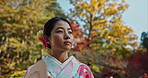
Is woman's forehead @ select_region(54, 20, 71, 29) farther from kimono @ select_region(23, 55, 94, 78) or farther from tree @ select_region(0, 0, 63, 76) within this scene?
tree @ select_region(0, 0, 63, 76)

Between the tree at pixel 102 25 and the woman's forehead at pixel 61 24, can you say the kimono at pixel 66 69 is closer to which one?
the woman's forehead at pixel 61 24

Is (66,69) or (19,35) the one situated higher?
(66,69)

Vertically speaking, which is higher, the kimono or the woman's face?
the woman's face

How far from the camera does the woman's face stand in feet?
4.54

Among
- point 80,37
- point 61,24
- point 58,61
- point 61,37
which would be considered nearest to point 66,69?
point 58,61

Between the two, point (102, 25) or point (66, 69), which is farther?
point (102, 25)

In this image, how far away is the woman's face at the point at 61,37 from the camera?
1.38 meters

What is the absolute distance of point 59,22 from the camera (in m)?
1.46

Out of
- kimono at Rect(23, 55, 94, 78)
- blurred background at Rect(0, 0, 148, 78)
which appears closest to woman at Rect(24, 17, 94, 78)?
kimono at Rect(23, 55, 94, 78)

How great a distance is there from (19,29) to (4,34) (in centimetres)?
112

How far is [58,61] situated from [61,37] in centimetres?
17

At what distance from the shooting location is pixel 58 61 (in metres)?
1.40

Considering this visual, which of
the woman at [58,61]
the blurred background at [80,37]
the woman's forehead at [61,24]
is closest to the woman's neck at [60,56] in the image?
the woman at [58,61]

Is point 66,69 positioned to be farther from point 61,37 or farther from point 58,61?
point 61,37
